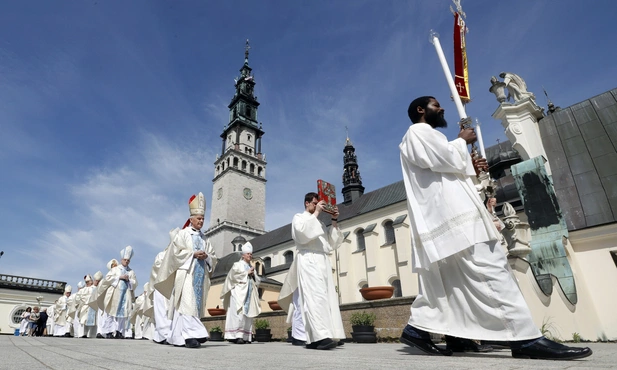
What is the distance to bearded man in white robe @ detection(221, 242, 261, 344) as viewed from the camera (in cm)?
886

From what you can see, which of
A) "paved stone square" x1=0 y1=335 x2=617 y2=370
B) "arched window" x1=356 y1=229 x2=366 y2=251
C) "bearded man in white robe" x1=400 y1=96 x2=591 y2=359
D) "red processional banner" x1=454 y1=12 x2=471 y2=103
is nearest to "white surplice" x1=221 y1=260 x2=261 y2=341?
"paved stone square" x1=0 y1=335 x2=617 y2=370

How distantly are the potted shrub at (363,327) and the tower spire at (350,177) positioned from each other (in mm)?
34069

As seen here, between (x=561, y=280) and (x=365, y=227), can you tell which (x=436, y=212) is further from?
(x=365, y=227)

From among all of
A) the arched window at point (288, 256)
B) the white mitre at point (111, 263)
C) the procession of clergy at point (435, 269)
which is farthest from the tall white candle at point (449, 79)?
the arched window at point (288, 256)

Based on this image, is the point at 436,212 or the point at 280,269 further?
the point at 280,269

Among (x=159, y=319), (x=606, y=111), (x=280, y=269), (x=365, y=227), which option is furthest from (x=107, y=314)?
(x=280, y=269)

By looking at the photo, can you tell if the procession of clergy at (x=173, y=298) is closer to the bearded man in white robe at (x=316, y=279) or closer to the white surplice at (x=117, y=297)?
the white surplice at (x=117, y=297)

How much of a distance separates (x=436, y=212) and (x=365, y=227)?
94.9 ft

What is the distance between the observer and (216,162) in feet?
187

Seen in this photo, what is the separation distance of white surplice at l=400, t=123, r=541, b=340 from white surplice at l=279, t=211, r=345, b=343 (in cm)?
160

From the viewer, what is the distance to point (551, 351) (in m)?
2.38

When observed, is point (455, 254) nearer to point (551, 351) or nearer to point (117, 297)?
point (551, 351)

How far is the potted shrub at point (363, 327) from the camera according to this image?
693 cm

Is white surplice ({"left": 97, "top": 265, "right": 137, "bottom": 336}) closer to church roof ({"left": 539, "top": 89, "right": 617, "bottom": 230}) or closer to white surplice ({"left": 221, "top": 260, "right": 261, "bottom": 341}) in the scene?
white surplice ({"left": 221, "top": 260, "right": 261, "bottom": 341})
